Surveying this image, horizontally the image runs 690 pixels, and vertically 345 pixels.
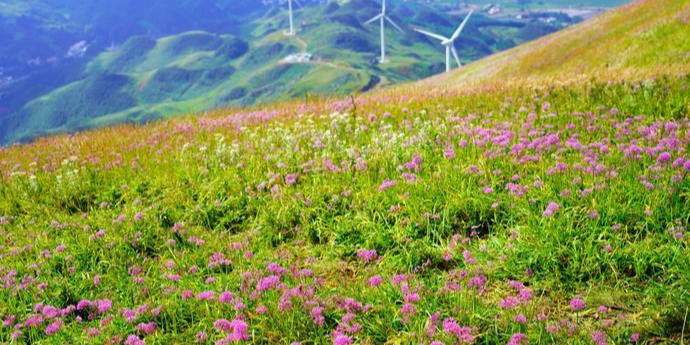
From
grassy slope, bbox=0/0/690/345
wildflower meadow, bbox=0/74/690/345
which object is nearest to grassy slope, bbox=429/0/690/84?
grassy slope, bbox=0/0/690/345

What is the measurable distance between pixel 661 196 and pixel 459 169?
2519 mm

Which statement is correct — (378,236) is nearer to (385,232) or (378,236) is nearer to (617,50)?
(385,232)

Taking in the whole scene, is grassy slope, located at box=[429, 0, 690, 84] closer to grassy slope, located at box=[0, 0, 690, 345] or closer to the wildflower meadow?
grassy slope, located at box=[0, 0, 690, 345]

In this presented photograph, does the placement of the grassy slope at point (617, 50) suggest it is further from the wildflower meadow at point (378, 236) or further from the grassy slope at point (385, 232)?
the wildflower meadow at point (378, 236)

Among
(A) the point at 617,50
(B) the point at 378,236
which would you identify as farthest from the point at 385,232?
(A) the point at 617,50

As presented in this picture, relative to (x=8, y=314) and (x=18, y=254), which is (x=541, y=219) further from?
(x=18, y=254)

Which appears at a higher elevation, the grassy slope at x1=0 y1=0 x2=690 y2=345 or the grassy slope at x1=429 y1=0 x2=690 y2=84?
the grassy slope at x1=0 y1=0 x2=690 y2=345

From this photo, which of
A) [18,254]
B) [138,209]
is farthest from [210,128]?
[18,254]

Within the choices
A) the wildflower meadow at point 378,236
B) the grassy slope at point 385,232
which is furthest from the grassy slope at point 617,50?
the wildflower meadow at point 378,236

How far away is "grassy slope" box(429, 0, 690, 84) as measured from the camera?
53.2ft

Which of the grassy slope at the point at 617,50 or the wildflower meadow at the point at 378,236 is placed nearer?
the wildflower meadow at the point at 378,236

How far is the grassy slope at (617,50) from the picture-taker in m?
16.2

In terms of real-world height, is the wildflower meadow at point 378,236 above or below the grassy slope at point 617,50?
above

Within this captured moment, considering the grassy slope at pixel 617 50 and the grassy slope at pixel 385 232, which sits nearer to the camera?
the grassy slope at pixel 385 232
